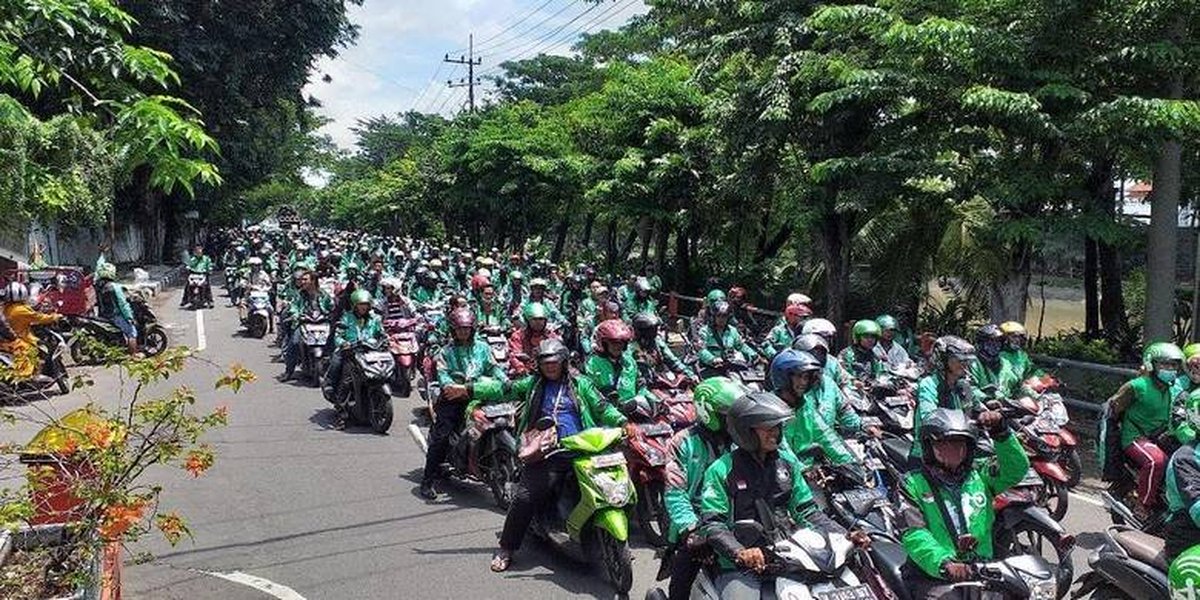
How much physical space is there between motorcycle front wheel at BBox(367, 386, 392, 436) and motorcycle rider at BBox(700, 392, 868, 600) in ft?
23.0

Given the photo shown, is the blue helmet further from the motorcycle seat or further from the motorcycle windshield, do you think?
the motorcycle seat

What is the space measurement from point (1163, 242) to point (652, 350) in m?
7.34

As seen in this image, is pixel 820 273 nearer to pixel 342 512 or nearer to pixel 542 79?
pixel 342 512

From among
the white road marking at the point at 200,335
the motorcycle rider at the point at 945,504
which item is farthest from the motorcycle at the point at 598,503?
the white road marking at the point at 200,335

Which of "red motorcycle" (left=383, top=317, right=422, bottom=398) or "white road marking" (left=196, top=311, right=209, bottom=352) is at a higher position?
"red motorcycle" (left=383, top=317, right=422, bottom=398)

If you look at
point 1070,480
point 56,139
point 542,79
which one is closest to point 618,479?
point 1070,480

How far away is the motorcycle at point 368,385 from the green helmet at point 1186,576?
28.4 feet

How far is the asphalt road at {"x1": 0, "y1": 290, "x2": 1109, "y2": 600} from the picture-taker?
6.12 meters

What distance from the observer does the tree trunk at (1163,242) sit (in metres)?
11.7

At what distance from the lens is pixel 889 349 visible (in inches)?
402

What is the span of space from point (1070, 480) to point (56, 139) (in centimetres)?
1408

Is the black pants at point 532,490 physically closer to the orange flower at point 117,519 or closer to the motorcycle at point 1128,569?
the orange flower at point 117,519

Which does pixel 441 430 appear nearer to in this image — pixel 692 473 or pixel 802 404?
pixel 802 404

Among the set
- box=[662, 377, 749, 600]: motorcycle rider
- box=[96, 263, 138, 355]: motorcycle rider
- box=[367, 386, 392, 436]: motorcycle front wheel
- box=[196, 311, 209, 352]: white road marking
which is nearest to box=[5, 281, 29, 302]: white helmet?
box=[96, 263, 138, 355]: motorcycle rider
